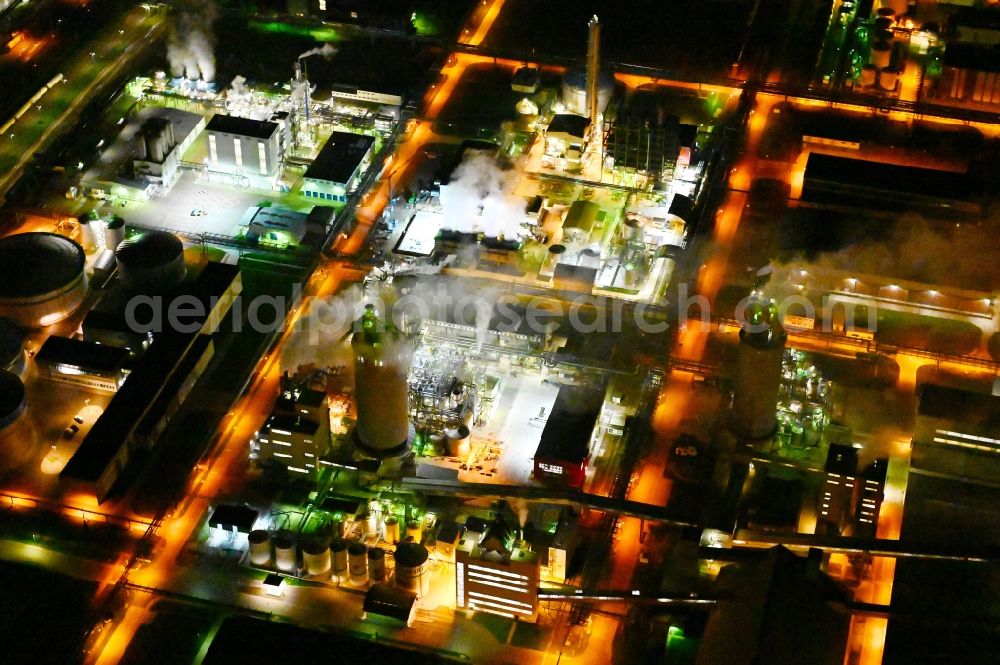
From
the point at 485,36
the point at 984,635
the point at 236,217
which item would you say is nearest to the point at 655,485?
the point at 984,635

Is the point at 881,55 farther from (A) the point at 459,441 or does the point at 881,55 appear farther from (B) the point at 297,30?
(A) the point at 459,441

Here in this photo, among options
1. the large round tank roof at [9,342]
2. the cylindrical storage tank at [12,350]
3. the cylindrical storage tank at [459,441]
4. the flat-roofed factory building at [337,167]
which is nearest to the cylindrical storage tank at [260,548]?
the cylindrical storage tank at [459,441]

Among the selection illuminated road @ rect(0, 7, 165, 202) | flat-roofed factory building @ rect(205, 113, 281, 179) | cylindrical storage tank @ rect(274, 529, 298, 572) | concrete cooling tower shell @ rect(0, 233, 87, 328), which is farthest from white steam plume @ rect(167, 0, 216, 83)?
cylindrical storage tank @ rect(274, 529, 298, 572)

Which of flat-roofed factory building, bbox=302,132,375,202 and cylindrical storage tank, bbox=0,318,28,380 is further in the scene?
flat-roofed factory building, bbox=302,132,375,202

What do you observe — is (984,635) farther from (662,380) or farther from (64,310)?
(64,310)

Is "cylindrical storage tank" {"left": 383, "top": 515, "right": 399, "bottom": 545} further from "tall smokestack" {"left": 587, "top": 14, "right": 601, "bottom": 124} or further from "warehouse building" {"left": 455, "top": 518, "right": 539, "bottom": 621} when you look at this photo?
"tall smokestack" {"left": 587, "top": 14, "right": 601, "bottom": 124}

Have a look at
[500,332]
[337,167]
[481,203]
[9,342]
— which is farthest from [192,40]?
[500,332]
